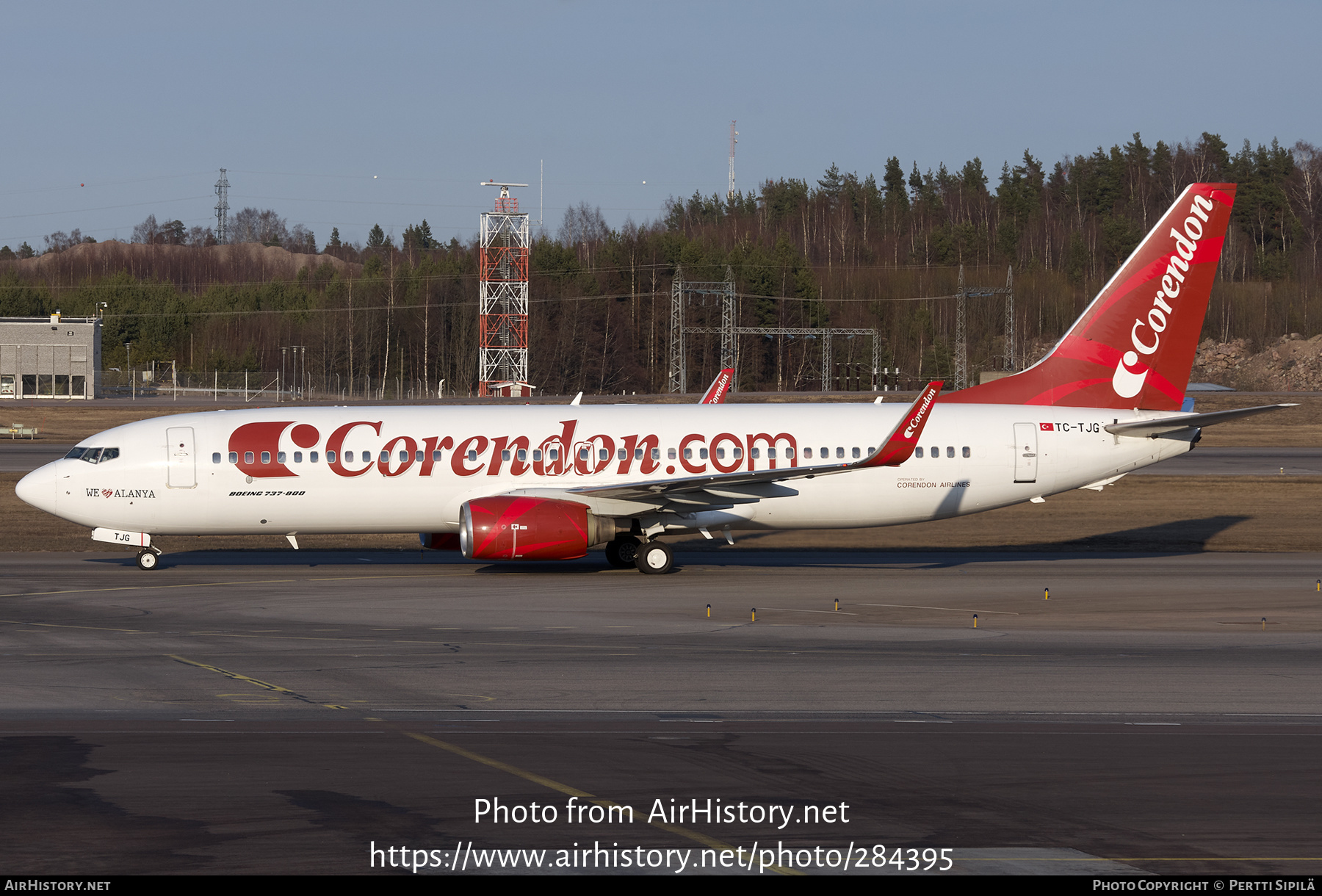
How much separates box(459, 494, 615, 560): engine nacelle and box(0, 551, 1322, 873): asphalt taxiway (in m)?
0.78

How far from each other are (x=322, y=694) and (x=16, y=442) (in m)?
57.1

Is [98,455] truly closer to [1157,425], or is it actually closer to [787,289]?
[1157,425]

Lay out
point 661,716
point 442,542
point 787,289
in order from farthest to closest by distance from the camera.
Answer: point 787,289 → point 442,542 → point 661,716

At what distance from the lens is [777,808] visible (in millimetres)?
10719

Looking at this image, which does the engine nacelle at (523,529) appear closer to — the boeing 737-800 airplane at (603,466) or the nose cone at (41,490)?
the boeing 737-800 airplane at (603,466)

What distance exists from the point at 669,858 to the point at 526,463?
1989cm

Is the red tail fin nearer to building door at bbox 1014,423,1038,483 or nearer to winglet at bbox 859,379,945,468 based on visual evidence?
building door at bbox 1014,423,1038,483

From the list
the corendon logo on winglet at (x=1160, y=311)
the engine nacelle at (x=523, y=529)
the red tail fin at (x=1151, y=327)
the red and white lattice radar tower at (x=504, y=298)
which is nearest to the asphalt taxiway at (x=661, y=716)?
the engine nacelle at (x=523, y=529)

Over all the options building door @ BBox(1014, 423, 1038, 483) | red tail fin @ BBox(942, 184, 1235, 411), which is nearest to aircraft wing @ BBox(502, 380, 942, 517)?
building door @ BBox(1014, 423, 1038, 483)

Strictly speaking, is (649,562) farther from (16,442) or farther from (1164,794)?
(16,442)

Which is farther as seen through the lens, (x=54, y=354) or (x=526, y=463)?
(x=54, y=354)

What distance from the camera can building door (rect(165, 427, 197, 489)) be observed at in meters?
28.6

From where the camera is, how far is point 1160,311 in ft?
102

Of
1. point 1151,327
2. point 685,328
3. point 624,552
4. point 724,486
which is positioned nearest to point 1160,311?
point 1151,327
